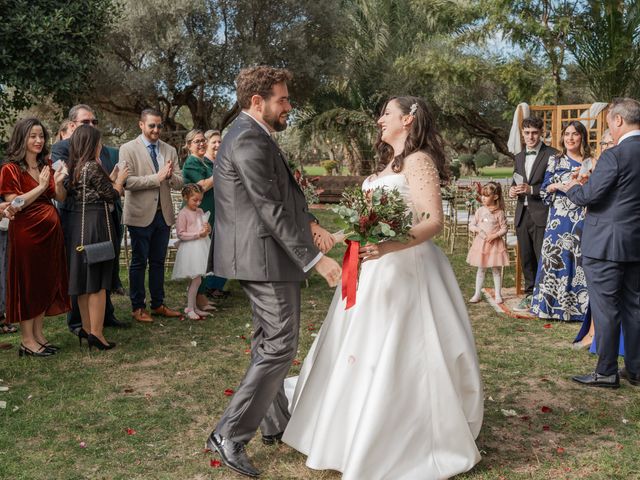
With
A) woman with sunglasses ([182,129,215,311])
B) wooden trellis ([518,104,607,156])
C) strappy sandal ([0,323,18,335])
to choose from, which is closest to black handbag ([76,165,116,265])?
strappy sandal ([0,323,18,335])

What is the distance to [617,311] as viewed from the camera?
5449mm

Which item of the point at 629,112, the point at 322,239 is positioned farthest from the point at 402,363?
the point at 629,112

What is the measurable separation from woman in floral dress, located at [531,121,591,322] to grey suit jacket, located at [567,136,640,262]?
2129mm

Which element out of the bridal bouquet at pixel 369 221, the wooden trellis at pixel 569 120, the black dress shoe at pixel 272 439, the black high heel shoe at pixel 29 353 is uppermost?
the wooden trellis at pixel 569 120

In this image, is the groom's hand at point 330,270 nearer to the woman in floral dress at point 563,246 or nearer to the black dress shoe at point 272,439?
the black dress shoe at point 272,439

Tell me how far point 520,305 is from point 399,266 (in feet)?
16.0

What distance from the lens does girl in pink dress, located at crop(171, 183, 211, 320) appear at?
312 inches

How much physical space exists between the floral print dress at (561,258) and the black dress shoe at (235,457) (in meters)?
4.96

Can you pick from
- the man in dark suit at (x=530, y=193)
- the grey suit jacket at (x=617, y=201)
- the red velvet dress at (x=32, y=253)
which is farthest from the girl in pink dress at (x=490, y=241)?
the red velvet dress at (x=32, y=253)

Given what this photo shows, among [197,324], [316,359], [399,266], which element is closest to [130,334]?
[197,324]

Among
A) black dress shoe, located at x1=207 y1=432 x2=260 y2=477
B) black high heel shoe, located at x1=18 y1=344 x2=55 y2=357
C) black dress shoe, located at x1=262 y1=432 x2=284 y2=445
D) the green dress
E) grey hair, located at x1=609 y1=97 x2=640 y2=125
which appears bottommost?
black high heel shoe, located at x1=18 y1=344 x2=55 y2=357

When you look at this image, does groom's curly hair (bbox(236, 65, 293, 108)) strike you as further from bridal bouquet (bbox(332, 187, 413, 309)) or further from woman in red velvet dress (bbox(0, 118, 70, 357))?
woman in red velvet dress (bbox(0, 118, 70, 357))

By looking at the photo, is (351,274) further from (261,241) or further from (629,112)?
(629,112)

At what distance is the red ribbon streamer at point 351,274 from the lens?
381 centimetres
